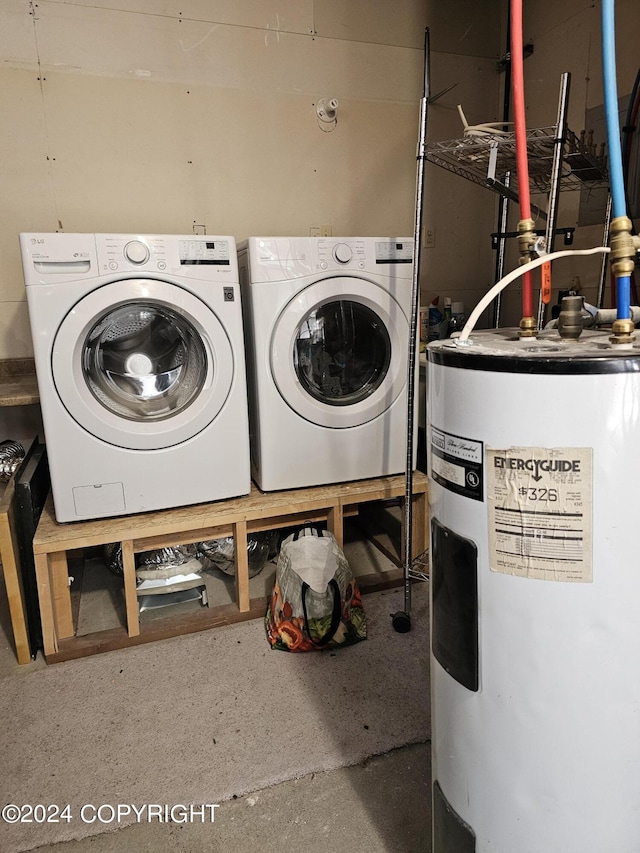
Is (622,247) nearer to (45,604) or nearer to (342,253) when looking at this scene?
(342,253)

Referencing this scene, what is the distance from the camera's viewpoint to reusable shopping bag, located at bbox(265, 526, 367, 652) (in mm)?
1700

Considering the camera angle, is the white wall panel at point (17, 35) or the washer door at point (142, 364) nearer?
the washer door at point (142, 364)

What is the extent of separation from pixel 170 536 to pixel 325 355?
2.59ft

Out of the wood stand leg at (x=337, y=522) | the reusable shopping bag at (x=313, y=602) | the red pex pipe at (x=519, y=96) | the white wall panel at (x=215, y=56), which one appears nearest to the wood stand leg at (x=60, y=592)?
the reusable shopping bag at (x=313, y=602)

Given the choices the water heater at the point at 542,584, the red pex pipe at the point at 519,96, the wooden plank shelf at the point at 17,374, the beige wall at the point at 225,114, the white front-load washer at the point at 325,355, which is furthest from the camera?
the beige wall at the point at 225,114

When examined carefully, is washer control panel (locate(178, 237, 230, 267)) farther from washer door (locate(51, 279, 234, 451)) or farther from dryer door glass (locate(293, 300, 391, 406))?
dryer door glass (locate(293, 300, 391, 406))

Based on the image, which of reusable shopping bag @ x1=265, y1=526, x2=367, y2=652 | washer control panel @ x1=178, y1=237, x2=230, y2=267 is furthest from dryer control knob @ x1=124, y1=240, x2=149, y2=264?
reusable shopping bag @ x1=265, y1=526, x2=367, y2=652

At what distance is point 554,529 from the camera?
699mm

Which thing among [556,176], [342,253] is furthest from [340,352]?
[556,176]

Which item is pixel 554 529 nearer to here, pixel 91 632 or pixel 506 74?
pixel 91 632

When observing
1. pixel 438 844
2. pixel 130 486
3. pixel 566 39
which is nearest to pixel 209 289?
pixel 130 486

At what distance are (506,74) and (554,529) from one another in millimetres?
2829

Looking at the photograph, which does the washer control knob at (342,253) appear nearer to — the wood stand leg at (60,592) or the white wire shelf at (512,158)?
the white wire shelf at (512,158)

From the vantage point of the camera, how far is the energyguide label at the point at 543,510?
0.68 metres
